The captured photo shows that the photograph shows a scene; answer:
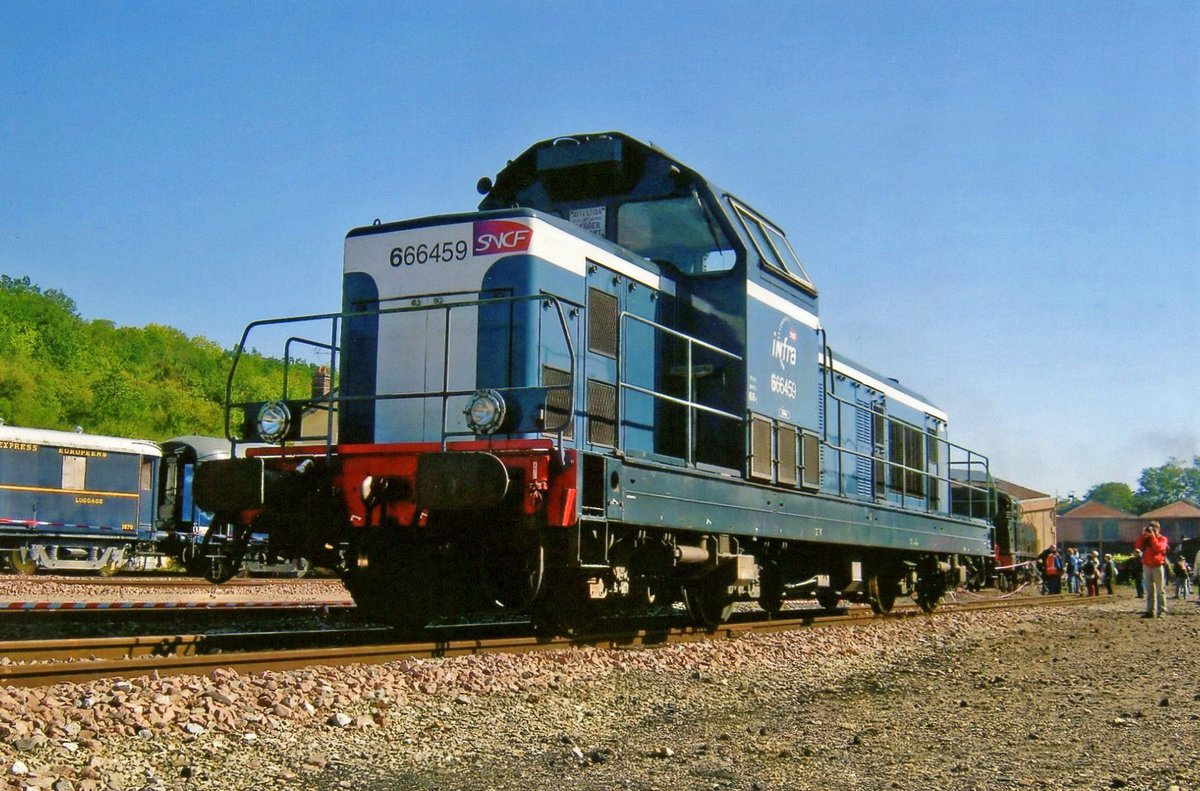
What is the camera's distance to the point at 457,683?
225 inches

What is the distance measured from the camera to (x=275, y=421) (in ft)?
24.2

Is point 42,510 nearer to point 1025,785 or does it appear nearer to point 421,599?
point 421,599

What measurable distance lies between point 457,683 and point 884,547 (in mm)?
6567

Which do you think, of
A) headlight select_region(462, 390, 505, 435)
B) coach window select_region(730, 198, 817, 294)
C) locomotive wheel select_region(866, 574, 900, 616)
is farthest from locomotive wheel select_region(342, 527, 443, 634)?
locomotive wheel select_region(866, 574, 900, 616)

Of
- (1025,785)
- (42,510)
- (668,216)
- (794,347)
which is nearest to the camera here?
(1025,785)

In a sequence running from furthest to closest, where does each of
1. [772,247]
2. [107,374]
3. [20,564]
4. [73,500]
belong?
[107,374] → [73,500] → [20,564] → [772,247]

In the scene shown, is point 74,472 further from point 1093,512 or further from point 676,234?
point 1093,512

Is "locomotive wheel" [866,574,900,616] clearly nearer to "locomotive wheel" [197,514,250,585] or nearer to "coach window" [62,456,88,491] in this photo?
"locomotive wheel" [197,514,250,585]

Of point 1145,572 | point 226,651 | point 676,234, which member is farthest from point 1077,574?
point 226,651

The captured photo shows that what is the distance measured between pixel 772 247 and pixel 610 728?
17.4 ft

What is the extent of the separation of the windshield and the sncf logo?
164 cm

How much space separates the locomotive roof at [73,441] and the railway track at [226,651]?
52.7 ft

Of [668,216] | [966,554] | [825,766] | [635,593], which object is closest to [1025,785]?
[825,766]

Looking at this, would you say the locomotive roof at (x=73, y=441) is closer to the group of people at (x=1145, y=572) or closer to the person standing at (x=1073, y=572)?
the group of people at (x=1145, y=572)
